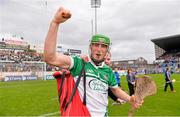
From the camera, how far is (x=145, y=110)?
12422mm

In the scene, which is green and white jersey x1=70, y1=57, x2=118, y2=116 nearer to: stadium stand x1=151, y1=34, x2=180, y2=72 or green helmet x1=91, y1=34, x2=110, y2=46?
green helmet x1=91, y1=34, x2=110, y2=46

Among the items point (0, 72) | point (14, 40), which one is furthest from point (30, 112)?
point (14, 40)

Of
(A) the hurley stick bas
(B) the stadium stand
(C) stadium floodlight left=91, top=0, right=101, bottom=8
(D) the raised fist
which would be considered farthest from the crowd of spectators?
(D) the raised fist

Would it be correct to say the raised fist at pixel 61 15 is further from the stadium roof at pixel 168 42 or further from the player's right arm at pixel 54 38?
the stadium roof at pixel 168 42

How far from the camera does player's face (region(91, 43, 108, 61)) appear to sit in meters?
3.22

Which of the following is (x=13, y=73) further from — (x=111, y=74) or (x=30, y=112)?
(x=111, y=74)

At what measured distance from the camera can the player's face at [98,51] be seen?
10.6ft

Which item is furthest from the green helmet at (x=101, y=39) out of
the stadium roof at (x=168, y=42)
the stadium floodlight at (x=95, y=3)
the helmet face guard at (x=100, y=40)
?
the stadium roof at (x=168, y=42)

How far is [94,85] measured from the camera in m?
3.20

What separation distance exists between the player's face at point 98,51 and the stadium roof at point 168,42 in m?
77.1

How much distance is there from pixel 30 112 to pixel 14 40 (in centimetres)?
5682

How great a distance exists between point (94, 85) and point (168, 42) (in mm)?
84134

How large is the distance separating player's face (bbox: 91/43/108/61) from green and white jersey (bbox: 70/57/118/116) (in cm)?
10

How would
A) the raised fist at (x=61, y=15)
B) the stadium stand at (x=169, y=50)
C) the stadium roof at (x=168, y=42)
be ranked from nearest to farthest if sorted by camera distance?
the raised fist at (x=61, y=15) < the stadium stand at (x=169, y=50) < the stadium roof at (x=168, y=42)
